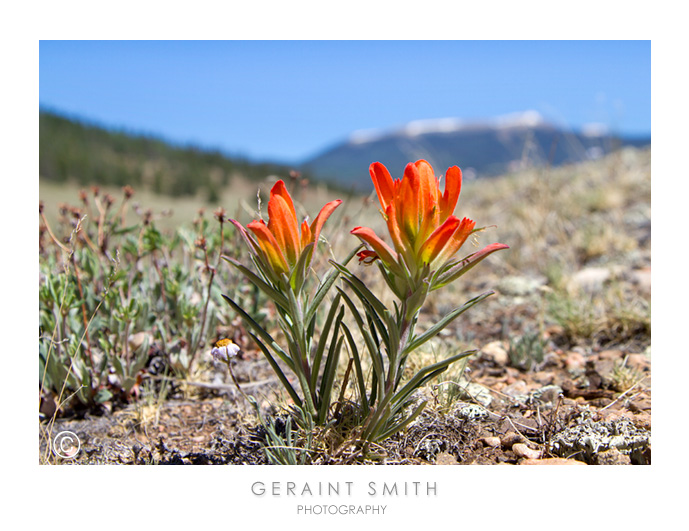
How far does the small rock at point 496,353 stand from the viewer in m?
2.55

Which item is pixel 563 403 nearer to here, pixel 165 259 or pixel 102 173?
pixel 165 259

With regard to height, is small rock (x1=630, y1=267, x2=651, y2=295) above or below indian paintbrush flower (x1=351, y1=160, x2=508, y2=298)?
below

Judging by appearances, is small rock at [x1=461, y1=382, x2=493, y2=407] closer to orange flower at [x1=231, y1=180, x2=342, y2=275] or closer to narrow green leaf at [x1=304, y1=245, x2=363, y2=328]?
narrow green leaf at [x1=304, y1=245, x2=363, y2=328]

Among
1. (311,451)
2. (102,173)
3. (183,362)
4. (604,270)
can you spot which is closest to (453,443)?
(311,451)

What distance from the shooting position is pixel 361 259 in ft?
4.17

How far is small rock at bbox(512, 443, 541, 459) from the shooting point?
5.24ft

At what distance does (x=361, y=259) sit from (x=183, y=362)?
4.36ft

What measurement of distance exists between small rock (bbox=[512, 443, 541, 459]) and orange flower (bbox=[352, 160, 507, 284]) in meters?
0.76

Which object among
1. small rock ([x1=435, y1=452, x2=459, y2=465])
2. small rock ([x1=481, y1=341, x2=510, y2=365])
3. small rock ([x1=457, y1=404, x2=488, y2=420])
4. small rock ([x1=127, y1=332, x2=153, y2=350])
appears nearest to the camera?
small rock ([x1=435, y1=452, x2=459, y2=465])

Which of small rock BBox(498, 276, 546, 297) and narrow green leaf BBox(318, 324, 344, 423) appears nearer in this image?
narrow green leaf BBox(318, 324, 344, 423)

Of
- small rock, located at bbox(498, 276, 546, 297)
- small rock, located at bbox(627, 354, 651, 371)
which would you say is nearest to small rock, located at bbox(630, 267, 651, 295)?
small rock, located at bbox(498, 276, 546, 297)

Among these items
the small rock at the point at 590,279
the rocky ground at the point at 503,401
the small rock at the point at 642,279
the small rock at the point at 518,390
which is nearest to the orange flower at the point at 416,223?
the rocky ground at the point at 503,401

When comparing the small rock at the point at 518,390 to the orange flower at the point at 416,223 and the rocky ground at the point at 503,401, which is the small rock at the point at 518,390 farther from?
the orange flower at the point at 416,223

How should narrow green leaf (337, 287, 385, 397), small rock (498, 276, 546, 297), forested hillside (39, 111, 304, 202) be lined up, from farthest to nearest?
forested hillside (39, 111, 304, 202)
small rock (498, 276, 546, 297)
narrow green leaf (337, 287, 385, 397)
